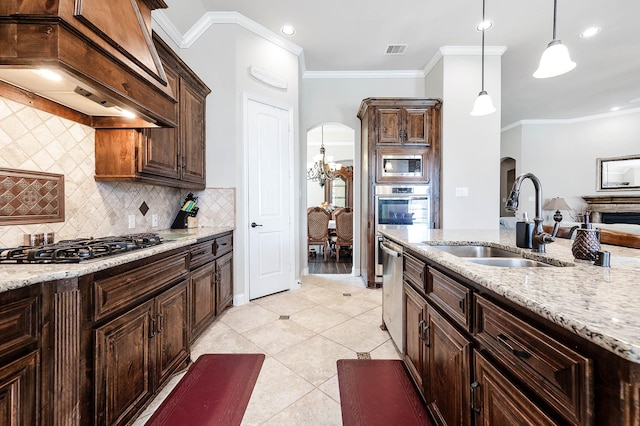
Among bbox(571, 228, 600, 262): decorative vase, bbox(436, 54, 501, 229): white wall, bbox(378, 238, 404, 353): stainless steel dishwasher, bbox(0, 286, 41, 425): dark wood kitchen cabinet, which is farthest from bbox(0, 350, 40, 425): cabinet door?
bbox(436, 54, 501, 229): white wall

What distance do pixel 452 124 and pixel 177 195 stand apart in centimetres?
365

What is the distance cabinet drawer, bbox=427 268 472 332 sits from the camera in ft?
3.54

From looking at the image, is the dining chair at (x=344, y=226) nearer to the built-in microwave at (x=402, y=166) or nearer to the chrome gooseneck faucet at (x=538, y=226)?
the built-in microwave at (x=402, y=166)

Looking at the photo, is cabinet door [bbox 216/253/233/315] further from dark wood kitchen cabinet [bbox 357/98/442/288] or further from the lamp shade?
the lamp shade

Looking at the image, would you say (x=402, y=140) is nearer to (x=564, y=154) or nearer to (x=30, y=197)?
(x=30, y=197)

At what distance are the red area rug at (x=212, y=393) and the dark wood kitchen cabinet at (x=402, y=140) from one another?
7.51 feet

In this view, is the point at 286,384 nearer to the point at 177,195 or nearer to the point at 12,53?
the point at 12,53

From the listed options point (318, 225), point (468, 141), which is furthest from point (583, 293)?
point (318, 225)

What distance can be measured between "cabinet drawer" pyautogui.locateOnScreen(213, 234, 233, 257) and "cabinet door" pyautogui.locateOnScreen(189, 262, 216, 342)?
5.8 inches

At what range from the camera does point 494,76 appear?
3811mm

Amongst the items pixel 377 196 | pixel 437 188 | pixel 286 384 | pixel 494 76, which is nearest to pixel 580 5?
pixel 494 76

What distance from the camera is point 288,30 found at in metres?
3.38

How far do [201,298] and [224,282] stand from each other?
1.67 ft

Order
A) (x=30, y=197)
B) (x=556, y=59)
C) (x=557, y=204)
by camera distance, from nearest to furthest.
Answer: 1. (x=30, y=197)
2. (x=556, y=59)
3. (x=557, y=204)
